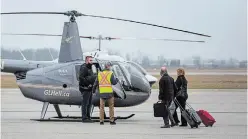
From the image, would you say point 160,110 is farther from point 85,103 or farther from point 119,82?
point 85,103

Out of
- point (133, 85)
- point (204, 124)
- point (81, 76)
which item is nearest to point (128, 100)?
point (133, 85)

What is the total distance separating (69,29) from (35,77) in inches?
68.0

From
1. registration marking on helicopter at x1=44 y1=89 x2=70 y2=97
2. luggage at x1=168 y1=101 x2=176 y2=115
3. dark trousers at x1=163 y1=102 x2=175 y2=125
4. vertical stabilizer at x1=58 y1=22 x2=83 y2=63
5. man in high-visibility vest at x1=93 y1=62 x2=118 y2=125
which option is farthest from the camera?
vertical stabilizer at x1=58 y1=22 x2=83 y2=63

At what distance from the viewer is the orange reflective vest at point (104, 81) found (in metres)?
16.4

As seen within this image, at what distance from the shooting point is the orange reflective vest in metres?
16.4

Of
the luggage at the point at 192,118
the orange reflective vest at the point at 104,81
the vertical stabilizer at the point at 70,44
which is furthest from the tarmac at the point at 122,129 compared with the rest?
→ the vertical stabilizer at the point at 70,44

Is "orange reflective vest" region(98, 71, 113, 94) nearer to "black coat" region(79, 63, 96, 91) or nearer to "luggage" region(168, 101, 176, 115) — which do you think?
"black coat" region(79, 63, 96, 91)

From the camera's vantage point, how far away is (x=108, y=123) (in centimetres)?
1667

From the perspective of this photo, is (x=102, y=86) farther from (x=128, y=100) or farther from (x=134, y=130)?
(x=134, y=130)

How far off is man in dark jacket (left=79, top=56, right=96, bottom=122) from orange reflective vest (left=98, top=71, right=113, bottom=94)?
45cm

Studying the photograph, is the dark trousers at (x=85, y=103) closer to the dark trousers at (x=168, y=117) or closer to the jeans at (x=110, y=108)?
the jeans at (x=110, y=108)

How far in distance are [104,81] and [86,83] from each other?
0.68 m

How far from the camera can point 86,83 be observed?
55.3 ft

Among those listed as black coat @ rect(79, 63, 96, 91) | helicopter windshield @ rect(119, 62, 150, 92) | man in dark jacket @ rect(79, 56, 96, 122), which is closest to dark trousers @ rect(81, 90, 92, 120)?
man in dark jacket @ rect(79, 56, 96, 122)
